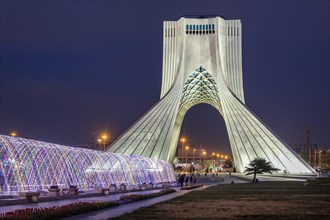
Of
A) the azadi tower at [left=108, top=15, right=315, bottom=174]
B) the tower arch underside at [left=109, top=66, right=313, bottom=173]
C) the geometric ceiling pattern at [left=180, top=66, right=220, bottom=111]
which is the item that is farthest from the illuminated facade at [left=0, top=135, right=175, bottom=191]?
the geometric ceiling pattern at [left=180, top=66, right=220, bottom=111]

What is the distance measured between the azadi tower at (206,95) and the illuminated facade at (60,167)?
16950 mm

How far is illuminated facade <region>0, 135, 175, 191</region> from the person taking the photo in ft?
63.7

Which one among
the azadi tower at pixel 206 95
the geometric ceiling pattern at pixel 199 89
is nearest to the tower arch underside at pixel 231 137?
the azadi tower at pixel 206 95

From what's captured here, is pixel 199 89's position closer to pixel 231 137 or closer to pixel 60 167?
pixel 231 137

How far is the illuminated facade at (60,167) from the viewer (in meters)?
19.4

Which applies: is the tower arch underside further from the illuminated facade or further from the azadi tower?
the illuminated facade

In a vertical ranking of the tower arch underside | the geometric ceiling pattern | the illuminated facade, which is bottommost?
the illuminated facade

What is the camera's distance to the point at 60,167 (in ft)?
77.6

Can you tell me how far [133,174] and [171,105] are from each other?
945 inches

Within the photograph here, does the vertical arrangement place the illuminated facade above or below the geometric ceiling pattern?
below

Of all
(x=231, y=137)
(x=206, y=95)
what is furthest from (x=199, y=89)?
(x=231, y=137)

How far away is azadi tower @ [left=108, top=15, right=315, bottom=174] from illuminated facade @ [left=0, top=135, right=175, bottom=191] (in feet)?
55.6

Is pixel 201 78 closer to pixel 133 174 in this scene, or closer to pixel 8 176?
pixel 133 174

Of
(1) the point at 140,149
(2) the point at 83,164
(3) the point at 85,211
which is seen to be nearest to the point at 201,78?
(1) the point at 140,149
